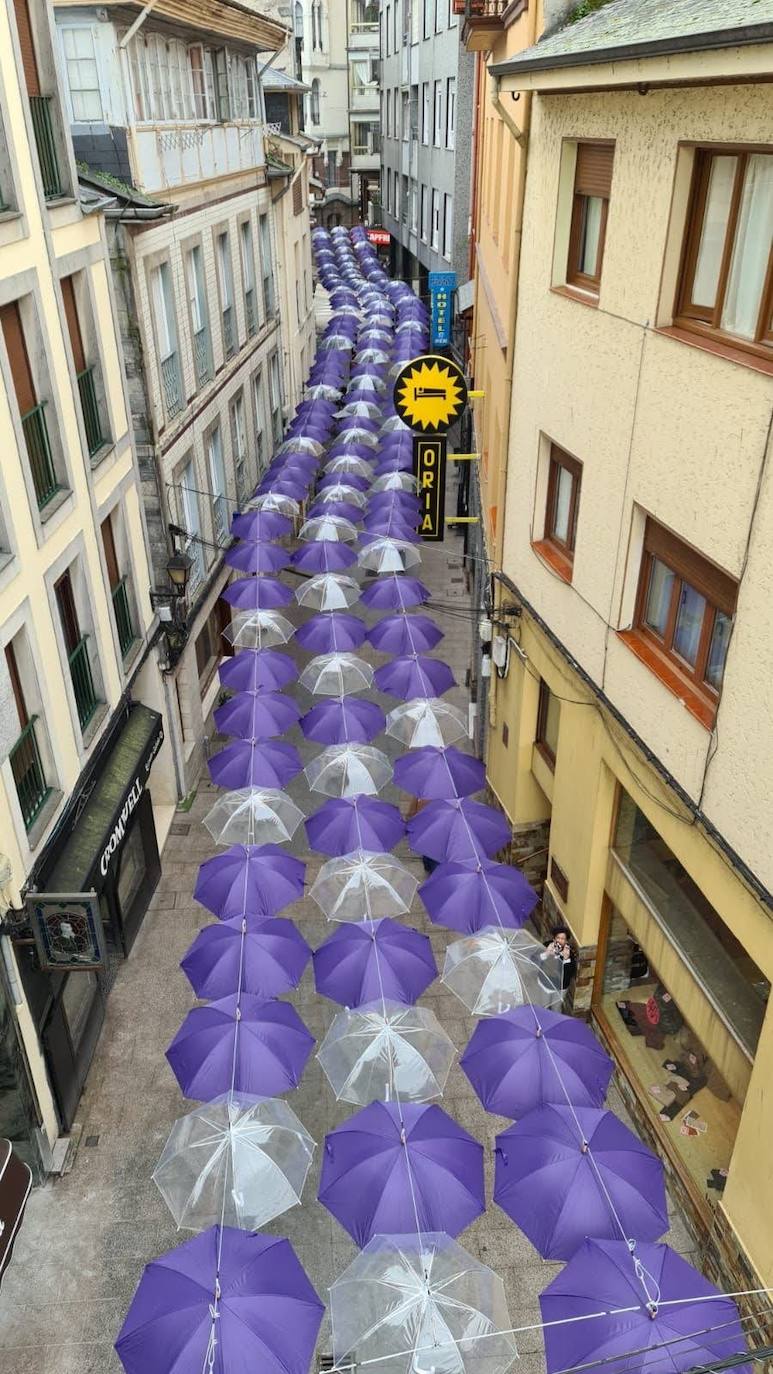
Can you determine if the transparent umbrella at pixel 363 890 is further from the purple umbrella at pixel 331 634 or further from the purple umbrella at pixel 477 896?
the purple umbrella at pixel 331 634

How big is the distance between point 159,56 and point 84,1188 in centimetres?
1768

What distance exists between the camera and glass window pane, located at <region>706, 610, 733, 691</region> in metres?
8.92

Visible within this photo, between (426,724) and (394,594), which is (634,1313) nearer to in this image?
(426,724)

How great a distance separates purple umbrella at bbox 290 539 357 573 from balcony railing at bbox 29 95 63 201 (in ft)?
34.0

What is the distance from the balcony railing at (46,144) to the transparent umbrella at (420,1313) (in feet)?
38.2

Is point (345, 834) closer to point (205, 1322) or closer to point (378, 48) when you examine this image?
point (205, 1322)

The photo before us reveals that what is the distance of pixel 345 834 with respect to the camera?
14.2 meters

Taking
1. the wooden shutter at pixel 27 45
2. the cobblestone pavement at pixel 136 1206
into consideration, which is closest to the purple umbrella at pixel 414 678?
Answer: the cobblestone pavement at pixel 136 1206

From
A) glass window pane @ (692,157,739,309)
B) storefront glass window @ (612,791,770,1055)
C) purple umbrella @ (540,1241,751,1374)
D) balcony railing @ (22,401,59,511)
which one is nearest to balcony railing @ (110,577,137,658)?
balcony railing @ (22,401,59,511)

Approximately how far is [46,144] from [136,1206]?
12302 millimetres

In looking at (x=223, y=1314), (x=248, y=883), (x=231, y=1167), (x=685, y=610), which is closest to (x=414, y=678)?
(x=248, y=883)

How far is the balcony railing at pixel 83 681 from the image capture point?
1260 centimetres

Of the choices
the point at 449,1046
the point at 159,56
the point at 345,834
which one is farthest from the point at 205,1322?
the point at 159,56

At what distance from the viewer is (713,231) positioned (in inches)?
335
